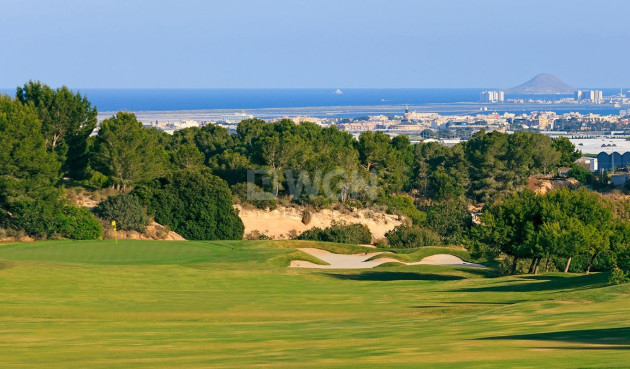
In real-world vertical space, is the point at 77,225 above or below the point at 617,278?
below

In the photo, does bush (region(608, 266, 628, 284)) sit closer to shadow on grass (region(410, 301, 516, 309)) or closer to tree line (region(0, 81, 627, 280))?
shadow on grass (region(410, 301, 516, 309))

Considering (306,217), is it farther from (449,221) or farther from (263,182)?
(449,221)

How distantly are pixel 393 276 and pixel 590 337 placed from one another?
19607 millimetres

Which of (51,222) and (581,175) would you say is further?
(581,175)

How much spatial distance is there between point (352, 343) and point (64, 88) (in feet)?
147

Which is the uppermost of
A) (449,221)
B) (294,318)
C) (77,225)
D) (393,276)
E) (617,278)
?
(294,318)

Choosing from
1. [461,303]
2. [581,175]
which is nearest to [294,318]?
[461,303]

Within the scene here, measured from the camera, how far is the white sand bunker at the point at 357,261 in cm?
3875

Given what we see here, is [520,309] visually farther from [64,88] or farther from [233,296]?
[64,88]

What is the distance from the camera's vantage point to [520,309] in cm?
1778

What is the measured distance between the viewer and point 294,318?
18266mm

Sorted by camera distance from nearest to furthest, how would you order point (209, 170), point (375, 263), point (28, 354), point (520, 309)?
point (28, 354), point (520, 309), point (375, 263), point (209, 170)

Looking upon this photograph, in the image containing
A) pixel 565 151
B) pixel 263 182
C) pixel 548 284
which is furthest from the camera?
pixel 565 151

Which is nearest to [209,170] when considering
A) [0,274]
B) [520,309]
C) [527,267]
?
[527,267]
